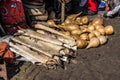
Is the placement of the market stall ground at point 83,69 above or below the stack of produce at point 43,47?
below

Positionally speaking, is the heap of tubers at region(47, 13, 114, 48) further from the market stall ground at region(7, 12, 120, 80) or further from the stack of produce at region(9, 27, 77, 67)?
the stack of produce at region(9, 27, 77, 67)

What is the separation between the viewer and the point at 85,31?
7875 mm

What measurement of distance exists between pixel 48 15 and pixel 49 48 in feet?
6.88

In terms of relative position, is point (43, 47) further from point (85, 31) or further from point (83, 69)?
point (85, 31)

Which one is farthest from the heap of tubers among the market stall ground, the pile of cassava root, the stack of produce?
the stack of produce

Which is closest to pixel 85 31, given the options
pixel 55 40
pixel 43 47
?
pixel 55 40

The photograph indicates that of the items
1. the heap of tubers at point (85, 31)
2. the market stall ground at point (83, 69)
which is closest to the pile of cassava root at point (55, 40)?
the heap of tubers at point (85, 31)

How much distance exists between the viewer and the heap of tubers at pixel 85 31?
24.7 feet

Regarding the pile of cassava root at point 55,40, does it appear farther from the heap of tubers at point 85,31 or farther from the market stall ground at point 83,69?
the market stall ground at point 83,69

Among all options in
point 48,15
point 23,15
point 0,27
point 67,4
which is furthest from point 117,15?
point 0,27

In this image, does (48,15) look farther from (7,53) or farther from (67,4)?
(7,53)

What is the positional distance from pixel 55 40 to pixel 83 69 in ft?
3.06

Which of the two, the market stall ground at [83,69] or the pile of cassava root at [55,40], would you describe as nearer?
the market stall ground at [83,69]

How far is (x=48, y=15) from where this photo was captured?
8.84 m
